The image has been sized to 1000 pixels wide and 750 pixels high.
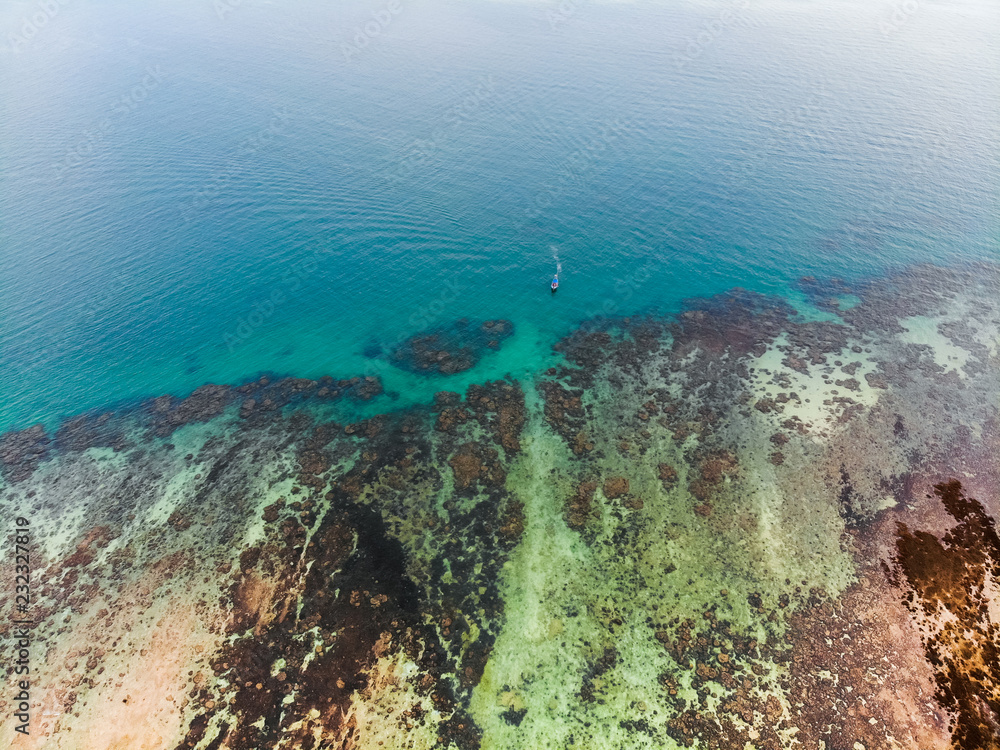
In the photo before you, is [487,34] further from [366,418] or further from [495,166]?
[366,418]

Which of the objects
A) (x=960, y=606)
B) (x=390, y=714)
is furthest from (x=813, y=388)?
(x=390, y=714)

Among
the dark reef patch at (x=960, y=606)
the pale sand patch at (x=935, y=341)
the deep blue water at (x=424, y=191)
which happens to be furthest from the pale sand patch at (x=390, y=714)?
the pale sand patch at (x=935, y=341)

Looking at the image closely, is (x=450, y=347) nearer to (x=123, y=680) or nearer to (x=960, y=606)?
(x=123, y=680)

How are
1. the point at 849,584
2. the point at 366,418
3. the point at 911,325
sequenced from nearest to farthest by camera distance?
the point at 849,584 → the point at 366,418 → the point at 911,325

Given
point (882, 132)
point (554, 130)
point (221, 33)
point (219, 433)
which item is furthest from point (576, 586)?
point (221, 33)

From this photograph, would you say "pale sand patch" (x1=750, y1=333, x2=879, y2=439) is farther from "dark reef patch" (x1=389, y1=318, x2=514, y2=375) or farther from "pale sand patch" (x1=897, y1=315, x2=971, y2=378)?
"dark reef patch" (x1=389, y1=318, x2=514, y2=375)

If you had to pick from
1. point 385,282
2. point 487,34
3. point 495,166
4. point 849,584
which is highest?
point 487,34
